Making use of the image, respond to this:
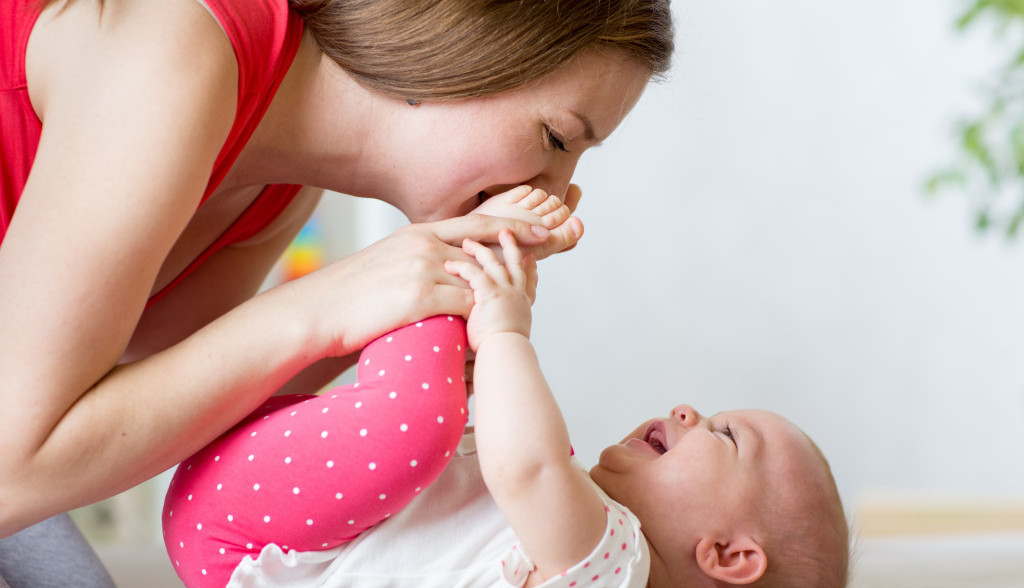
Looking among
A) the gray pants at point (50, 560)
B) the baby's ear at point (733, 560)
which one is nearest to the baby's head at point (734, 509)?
the baby's ear at point (733, 560)

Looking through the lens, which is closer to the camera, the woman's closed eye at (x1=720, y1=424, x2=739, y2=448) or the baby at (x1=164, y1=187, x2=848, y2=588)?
the baby at (x1=164, y1=187, x2=848, y2=588)

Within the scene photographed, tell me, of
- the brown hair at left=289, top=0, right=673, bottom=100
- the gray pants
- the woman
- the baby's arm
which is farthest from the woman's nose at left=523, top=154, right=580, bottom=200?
the gray pants

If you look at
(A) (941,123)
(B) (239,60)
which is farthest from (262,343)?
(A) (941,123)

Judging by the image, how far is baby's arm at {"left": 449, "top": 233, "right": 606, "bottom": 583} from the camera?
89 cm

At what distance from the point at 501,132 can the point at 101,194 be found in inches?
17.2

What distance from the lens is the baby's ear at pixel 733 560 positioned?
3.69ft

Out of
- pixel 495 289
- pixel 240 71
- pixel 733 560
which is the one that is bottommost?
pixel 733 560

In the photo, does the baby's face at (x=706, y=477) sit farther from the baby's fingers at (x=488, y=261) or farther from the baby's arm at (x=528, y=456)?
the baby's fingers at (x=488, y=261)

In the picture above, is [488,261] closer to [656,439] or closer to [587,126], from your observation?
[587,126]

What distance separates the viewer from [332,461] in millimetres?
884

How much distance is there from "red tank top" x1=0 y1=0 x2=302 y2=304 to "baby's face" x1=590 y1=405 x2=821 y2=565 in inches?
23.2


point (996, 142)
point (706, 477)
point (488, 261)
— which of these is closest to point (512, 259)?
point (488, 261)

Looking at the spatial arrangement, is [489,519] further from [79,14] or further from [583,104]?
[79,14]

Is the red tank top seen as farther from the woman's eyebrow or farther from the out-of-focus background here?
the out-of-focus background
